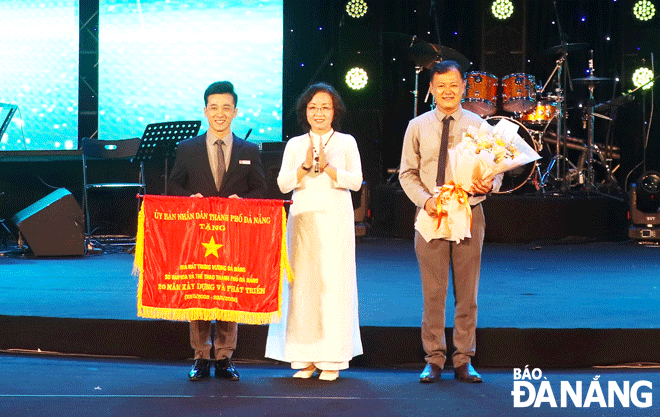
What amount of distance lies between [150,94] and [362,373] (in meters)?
5.89

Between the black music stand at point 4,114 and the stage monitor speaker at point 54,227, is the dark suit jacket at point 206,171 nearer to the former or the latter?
the stage monitor speaker at point 54,227

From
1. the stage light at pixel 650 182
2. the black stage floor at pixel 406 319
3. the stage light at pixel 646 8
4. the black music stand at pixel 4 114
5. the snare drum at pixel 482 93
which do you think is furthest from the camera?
the stage light at pixel 646 8

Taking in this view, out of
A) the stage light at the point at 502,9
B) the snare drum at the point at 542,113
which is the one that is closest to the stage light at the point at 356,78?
the stage light at the point at 502,9

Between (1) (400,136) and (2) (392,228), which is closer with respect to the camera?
(2) (392,228)

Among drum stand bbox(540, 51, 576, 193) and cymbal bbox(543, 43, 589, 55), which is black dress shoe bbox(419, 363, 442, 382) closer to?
drum stand bbox(540, 51, 576, 193)

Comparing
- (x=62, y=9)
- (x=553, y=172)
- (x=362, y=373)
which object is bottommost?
(x=362, y=373)

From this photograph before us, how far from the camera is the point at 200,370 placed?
4.28 metres

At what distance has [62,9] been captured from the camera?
9672mm

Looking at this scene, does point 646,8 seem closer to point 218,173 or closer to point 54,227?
point 54,227

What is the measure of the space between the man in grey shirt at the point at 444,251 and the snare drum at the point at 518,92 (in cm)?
556

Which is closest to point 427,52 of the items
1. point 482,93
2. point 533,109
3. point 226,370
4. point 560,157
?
point 482,93

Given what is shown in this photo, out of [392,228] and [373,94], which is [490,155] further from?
[373,94]

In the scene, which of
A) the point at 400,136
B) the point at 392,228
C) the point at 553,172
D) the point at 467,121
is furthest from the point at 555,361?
the point at 400,136

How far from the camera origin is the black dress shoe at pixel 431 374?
13.8 ft
